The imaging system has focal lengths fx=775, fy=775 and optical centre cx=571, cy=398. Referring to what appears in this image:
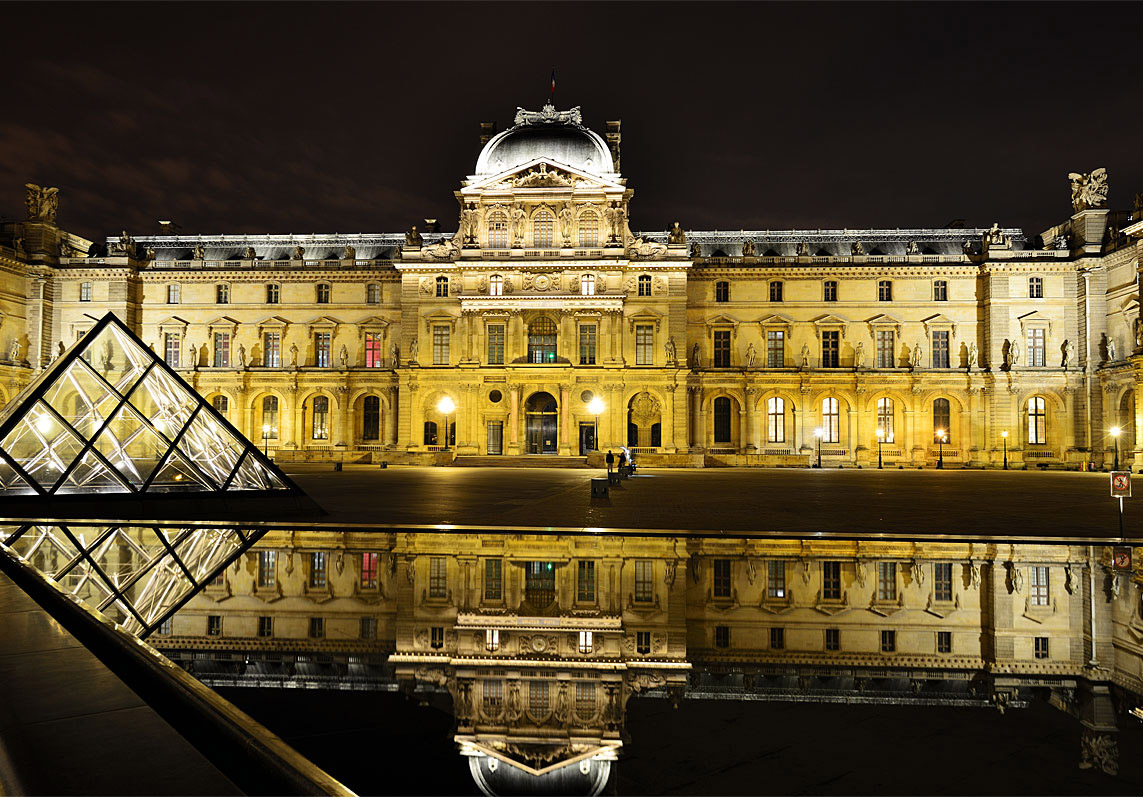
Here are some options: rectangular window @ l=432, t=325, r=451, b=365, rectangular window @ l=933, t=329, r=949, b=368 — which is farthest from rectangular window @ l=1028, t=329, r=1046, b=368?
Result: rectangular window @ l=432, t=325, r=451, b=365

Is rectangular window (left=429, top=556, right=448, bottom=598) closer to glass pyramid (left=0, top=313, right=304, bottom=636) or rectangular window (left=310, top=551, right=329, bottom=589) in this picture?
rectangular window (left=310, top=551, right=329, bottom=589)

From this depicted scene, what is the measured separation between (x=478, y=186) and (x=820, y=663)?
46929mm

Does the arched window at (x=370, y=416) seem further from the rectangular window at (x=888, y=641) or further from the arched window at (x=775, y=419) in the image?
the rectangular window at (x=888, y=641)

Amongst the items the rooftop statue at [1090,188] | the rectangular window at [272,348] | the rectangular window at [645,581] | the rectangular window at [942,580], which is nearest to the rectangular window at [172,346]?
the rectangular window at [272,348]

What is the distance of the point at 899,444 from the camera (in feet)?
170

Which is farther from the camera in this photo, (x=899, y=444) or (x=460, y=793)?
(x=899, y=444)

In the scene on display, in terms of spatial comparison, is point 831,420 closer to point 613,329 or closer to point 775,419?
point 775,419

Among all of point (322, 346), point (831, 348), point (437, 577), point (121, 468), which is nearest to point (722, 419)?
point (831, 348)

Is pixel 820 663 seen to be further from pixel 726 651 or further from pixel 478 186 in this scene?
pixel 478 186

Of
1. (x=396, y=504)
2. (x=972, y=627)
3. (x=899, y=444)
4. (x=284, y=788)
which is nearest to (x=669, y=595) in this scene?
(x=972, y=627)

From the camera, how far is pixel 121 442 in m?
18.2

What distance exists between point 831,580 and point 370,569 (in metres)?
5.68

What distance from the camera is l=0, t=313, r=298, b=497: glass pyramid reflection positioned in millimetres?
16656

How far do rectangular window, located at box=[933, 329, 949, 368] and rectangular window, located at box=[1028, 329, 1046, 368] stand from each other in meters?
4.89
